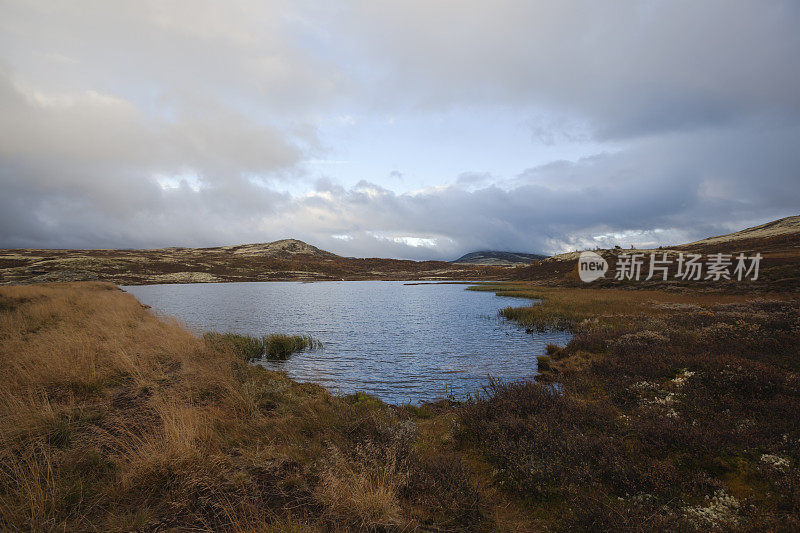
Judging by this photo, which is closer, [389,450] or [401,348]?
[389,450]

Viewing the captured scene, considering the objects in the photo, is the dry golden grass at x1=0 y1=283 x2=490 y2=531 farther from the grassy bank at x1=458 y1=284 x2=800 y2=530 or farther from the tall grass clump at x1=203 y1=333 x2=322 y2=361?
the tall grass clump at x1=203 y1=333 x2=322 y2=361

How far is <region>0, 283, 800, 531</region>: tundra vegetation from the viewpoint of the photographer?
498cm

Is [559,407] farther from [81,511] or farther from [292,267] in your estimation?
[292,267]

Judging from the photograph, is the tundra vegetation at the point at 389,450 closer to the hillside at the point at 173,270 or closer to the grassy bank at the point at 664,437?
the grassy bank at the point at 664,437

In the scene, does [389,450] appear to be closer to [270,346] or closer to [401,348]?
[401,348]

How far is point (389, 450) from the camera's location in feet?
21.9

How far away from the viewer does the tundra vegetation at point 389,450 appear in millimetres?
4980

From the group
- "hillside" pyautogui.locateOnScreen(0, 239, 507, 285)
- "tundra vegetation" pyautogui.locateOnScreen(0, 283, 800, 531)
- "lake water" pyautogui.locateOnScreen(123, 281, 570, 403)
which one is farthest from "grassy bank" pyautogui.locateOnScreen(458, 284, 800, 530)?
"hillside" pyautogui.locateOnScreen(0, 239, 507, 285)

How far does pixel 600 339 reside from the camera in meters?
18.0

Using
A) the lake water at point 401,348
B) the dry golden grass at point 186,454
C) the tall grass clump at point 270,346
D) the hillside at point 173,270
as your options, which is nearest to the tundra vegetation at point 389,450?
the dry golden grass at point 186,454

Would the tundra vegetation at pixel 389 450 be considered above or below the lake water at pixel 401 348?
above

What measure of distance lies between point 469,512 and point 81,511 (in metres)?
5.84

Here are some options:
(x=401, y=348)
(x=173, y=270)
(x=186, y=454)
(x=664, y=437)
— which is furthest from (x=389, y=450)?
(x=173, y=270)

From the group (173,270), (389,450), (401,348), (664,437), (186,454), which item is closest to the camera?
(186,454)
